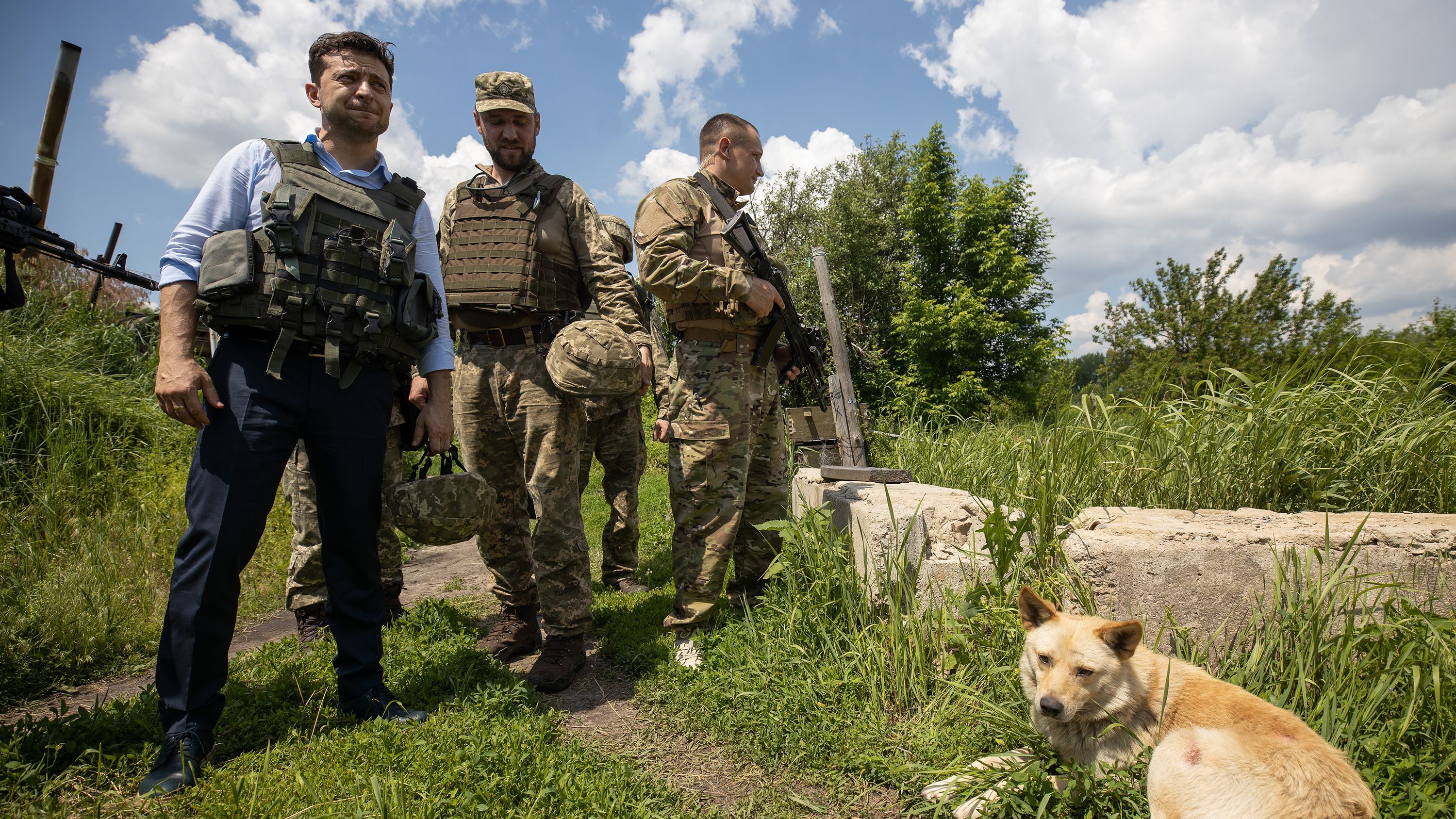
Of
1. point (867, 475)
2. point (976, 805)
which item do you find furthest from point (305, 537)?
point (976, 805)

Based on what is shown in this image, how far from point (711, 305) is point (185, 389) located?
2104 millimetres

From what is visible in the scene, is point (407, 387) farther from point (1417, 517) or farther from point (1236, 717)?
point (1417, 517)

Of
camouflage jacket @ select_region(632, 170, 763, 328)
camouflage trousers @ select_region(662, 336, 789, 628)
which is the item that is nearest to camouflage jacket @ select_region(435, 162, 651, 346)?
camouflage jacket @ select_region(632, 170, 763, 328)

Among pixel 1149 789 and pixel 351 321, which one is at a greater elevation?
pixel 351 321

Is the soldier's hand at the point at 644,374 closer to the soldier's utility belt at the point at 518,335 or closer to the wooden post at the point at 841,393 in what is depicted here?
the soldier's utility belt at the point at 518,335

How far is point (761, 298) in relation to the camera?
10.9 ft

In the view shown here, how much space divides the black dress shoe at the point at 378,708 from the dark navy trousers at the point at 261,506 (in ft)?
0.10

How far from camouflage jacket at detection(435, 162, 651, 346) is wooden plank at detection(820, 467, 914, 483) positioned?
4.24 feet

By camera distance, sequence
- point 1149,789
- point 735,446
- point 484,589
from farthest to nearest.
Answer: point 484,589 < point 735,446 < point 1149,789

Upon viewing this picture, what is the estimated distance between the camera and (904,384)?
1000 inches

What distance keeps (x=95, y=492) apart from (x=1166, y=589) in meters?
6.88

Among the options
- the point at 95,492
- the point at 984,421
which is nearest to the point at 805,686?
the point at 984,421

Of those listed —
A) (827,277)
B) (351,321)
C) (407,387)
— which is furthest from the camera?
(827,277)

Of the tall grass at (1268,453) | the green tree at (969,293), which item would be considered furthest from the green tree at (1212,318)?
the tall grass at (1268,453)
